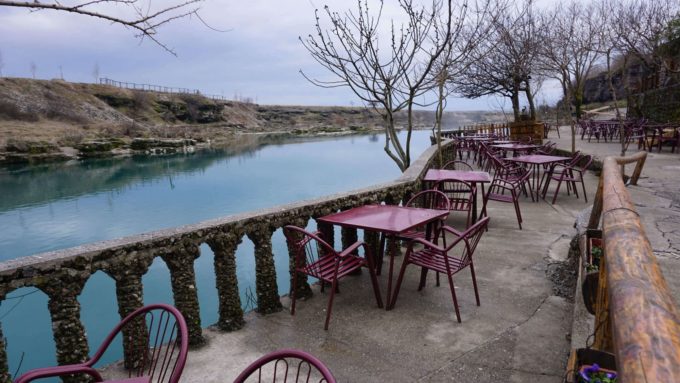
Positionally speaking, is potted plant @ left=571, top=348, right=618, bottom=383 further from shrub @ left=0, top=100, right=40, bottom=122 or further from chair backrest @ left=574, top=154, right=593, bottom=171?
shrub @ left=0, top=100, right=40, bottom=122

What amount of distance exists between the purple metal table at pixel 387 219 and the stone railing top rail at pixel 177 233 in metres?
0.14

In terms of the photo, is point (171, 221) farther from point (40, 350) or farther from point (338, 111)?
point (338, 111)

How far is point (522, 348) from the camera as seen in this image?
103 inches

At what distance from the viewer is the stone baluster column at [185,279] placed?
8.75 ft

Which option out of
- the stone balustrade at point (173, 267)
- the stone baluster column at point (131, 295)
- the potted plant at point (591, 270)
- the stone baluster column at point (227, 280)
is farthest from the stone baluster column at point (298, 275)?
the potted plant at point (591, 270)

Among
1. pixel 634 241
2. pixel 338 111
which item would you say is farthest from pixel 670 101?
pixel 338 111

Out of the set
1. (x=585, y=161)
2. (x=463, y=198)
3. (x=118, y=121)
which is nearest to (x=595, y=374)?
(x=463, y=198)

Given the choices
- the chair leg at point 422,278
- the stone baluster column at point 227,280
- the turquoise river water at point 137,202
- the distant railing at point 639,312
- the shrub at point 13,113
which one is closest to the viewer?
the distant railing at point 639,312

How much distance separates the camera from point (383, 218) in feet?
11.2

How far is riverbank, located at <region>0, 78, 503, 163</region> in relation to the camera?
33125mm

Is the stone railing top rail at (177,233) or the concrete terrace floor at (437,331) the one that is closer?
the stone railing top rail at (177,233)

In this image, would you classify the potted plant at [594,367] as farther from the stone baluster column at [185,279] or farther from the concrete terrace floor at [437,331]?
the stone baluster column at [185,279]

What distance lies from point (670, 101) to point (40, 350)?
19510 mm

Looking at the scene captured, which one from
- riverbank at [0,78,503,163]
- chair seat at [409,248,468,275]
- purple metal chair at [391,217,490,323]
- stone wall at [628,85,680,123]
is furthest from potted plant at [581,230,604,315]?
stone wall at [628,85,680,123]
